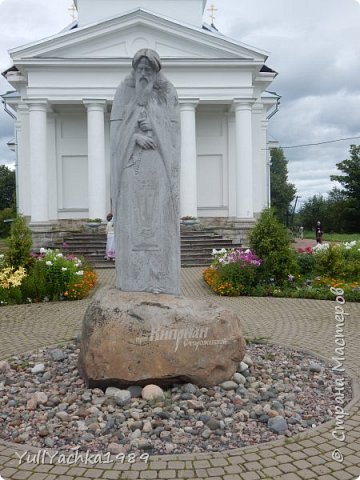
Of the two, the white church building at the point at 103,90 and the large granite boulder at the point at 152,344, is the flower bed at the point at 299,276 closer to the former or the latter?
the large granite boulder at the point at 152,344

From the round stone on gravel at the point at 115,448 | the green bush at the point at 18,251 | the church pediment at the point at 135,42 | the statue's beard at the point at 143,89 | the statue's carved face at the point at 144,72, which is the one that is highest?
the church pediment at the point at 135,42

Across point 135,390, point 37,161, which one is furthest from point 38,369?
point 37,161

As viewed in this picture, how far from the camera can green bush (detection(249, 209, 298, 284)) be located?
11625mm

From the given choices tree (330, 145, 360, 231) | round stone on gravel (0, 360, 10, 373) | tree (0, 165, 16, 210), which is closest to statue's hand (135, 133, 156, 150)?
round stone on gravel (0, 360, 10, 373)

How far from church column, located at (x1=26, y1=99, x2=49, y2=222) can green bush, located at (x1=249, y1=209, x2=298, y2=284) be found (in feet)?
40.0

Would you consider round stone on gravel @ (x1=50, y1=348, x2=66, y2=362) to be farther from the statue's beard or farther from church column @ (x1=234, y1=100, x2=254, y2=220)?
church column @ (x1=234, y1=100, x2=254, y2=220)

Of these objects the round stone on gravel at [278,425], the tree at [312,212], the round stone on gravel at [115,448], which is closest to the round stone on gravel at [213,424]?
the round stone on gravel at [278,425]

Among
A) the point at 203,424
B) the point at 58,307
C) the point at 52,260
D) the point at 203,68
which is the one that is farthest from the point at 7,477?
the point at 203,68

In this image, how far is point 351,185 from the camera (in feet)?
129

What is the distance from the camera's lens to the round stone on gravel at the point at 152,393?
4.37m

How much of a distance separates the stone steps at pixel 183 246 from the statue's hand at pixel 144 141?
38.0 feet

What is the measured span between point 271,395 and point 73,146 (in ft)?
69.0

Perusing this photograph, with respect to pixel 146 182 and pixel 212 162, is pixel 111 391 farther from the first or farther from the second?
pixel 212 162

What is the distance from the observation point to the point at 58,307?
984cm
